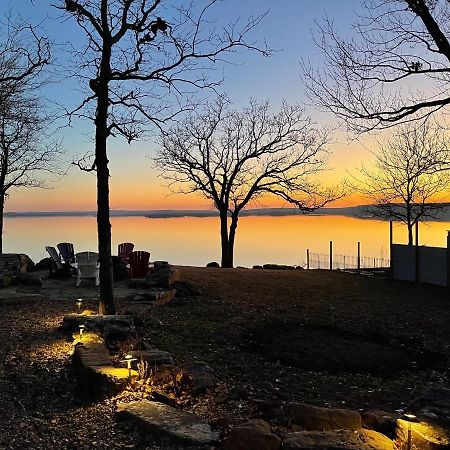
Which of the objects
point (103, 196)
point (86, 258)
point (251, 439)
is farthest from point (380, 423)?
point (86, 258)

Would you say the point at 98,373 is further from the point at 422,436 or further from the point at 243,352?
the point at 422,436

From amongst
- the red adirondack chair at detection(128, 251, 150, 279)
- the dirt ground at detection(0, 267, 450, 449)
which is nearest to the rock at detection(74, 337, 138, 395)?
the dirt ground at detection(0, 267, 450, 449)

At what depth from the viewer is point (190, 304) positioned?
9.72m

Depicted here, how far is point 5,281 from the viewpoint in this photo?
1073 centimetres

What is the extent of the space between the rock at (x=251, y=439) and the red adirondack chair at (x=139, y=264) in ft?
29.3

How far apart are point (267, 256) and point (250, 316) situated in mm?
32709

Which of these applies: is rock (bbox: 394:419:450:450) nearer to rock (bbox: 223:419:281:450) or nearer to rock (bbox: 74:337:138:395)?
rock (bbox: 223:419:281:450)

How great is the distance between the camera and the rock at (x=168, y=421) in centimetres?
345

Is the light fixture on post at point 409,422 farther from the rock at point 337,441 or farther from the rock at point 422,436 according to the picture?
the rock at point 337,441

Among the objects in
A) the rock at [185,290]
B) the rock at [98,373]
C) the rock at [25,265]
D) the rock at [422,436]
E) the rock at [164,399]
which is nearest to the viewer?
the rock at [422,436]

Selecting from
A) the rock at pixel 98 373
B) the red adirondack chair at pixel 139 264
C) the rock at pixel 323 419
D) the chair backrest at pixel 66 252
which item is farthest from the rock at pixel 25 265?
the rock at pixel 323 419

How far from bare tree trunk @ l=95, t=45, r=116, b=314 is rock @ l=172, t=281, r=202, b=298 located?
2.84 m

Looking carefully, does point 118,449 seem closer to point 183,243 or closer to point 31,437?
point 31,437

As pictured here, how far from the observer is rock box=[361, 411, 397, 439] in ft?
12.0
